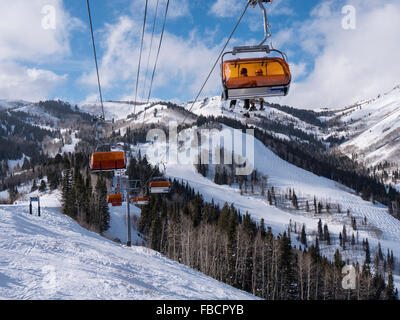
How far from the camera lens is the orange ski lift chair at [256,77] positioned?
6559mm

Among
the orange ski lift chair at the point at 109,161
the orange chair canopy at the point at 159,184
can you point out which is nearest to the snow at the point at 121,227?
the orange chair canopy at the point at 159,184

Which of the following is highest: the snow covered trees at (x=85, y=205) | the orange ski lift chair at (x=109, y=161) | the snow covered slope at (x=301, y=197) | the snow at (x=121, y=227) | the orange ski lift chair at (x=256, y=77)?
the orange ski lift chair at (x=256, y=77)

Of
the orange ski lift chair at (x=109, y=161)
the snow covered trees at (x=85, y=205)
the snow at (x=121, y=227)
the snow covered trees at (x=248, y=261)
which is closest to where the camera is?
the orange ski lift chair at (x=109, y=161)

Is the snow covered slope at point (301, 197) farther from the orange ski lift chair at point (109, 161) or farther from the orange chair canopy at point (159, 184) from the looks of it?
the orange ski lift chair at point (109, 161)

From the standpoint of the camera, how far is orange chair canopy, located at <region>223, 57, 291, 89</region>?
6.55m

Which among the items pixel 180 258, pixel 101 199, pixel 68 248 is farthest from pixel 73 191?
pixel 68 248

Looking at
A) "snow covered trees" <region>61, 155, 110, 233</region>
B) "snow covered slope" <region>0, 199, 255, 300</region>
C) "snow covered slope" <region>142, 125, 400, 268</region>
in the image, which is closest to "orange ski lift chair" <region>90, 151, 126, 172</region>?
"snow covered slope" <region>0, 199, 255, 300</region>

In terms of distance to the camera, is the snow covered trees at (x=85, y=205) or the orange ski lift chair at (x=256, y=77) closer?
the orange ski lift chair at (x=256, y=77)

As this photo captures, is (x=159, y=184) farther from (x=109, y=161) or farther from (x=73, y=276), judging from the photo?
(x=73, y=276)

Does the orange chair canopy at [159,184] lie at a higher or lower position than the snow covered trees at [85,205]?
higher

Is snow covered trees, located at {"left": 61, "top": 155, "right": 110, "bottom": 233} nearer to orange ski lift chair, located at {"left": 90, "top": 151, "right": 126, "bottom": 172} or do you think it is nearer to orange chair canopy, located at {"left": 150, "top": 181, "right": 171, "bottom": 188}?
orange chair canopy, located at {"left": 150, "top": 181, "right": 171, "bottom": 188}

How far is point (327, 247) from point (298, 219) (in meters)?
23.7

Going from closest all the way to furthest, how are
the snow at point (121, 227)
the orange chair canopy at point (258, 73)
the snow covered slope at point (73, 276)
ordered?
1. the orange chair canopy at point (258, 73)
2. the snow covered slope at point (73, 276)
3. the snow at point (121, 227)
